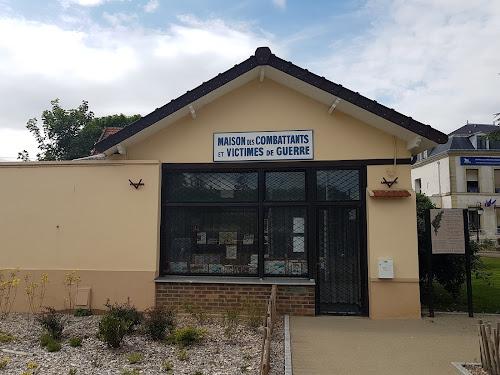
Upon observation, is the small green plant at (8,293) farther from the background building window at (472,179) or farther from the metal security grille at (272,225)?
the background building window at (472,179)

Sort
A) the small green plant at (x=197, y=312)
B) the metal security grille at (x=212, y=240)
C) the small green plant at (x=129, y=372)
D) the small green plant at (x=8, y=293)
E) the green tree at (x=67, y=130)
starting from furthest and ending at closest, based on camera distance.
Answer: the green tree at (x=67, y=130) < the metal security grille at (x=212, y=240) < the small green plant at (x=8, y=293) < the small green plant at (x=197, y=312) < the small green plant at (x=129, y=372)

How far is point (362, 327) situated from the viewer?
6770 millimetres

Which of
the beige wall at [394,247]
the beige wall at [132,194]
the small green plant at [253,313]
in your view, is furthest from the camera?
the beige wall at [132,194]

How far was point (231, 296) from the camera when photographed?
7625mm

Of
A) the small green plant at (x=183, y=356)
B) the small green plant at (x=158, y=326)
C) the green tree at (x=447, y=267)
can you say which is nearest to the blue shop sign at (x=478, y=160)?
the green tree at (x=447, y=267)

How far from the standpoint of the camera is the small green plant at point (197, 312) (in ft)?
23.4

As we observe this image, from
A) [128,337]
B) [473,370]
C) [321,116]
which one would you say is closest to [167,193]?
[128,337]

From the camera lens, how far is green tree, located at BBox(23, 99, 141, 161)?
3116cm

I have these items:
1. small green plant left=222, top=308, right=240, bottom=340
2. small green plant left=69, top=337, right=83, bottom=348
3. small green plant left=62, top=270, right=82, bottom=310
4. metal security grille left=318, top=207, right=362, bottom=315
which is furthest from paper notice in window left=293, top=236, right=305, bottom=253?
small green plant left=62, top=270, right=82, bottom=310

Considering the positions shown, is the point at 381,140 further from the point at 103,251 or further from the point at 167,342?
the point at 103,251

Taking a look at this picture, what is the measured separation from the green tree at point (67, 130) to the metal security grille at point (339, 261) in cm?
2759

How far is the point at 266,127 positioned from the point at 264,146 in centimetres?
41

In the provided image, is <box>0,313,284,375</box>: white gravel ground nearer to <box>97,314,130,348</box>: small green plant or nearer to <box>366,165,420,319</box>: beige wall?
<box>97,314,130,348</box>: small green plant

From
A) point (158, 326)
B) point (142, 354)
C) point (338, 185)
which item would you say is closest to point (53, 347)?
point (142, 354)
